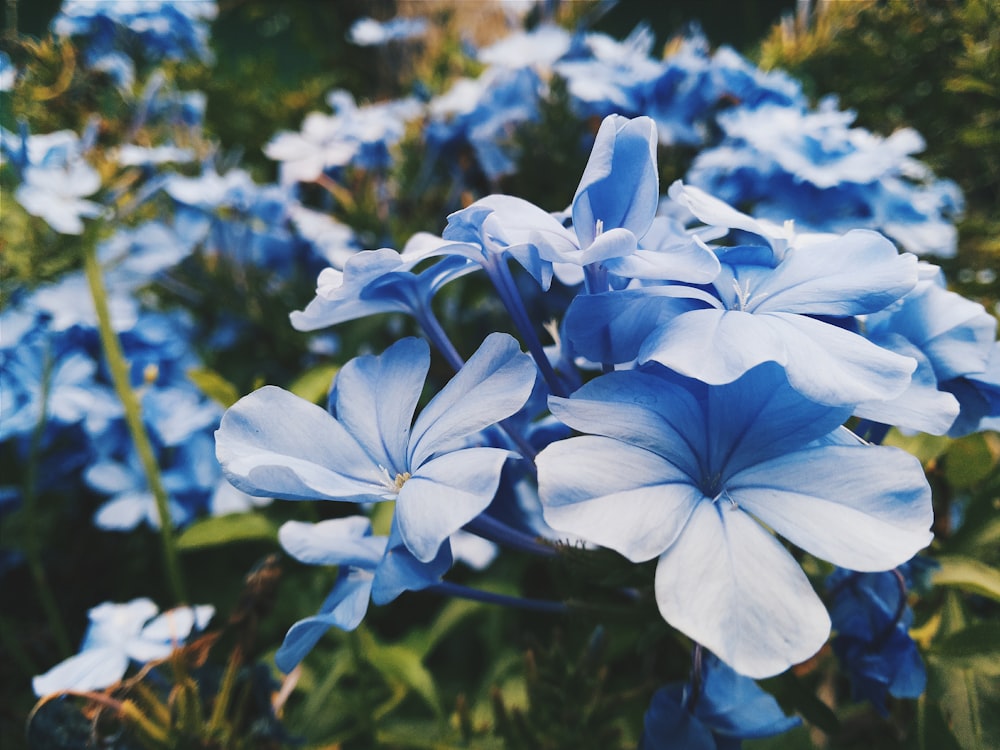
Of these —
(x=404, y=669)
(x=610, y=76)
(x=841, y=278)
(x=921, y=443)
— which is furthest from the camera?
(x=610, y=76)

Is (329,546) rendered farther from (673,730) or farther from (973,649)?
(973,649)

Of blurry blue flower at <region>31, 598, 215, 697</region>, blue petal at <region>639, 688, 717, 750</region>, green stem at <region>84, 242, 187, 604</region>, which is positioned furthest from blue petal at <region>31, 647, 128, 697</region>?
blue petal at <region>639, 688, 717, 750</region>

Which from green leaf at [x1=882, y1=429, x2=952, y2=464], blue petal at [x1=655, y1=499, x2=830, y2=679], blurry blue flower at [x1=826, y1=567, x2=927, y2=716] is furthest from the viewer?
green leaf at [x1=882, y1=429, x2=952, y2=464]

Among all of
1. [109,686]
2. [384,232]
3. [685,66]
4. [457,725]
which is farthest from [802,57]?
[109,686]

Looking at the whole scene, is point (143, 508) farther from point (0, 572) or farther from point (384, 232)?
point (384, 232)

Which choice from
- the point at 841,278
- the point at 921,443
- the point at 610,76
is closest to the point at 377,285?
the point at 841,278

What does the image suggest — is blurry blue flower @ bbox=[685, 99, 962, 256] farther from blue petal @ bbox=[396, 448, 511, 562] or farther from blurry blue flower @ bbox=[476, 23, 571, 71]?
blue petal @ bbox=[396, 448, 511, 562]
